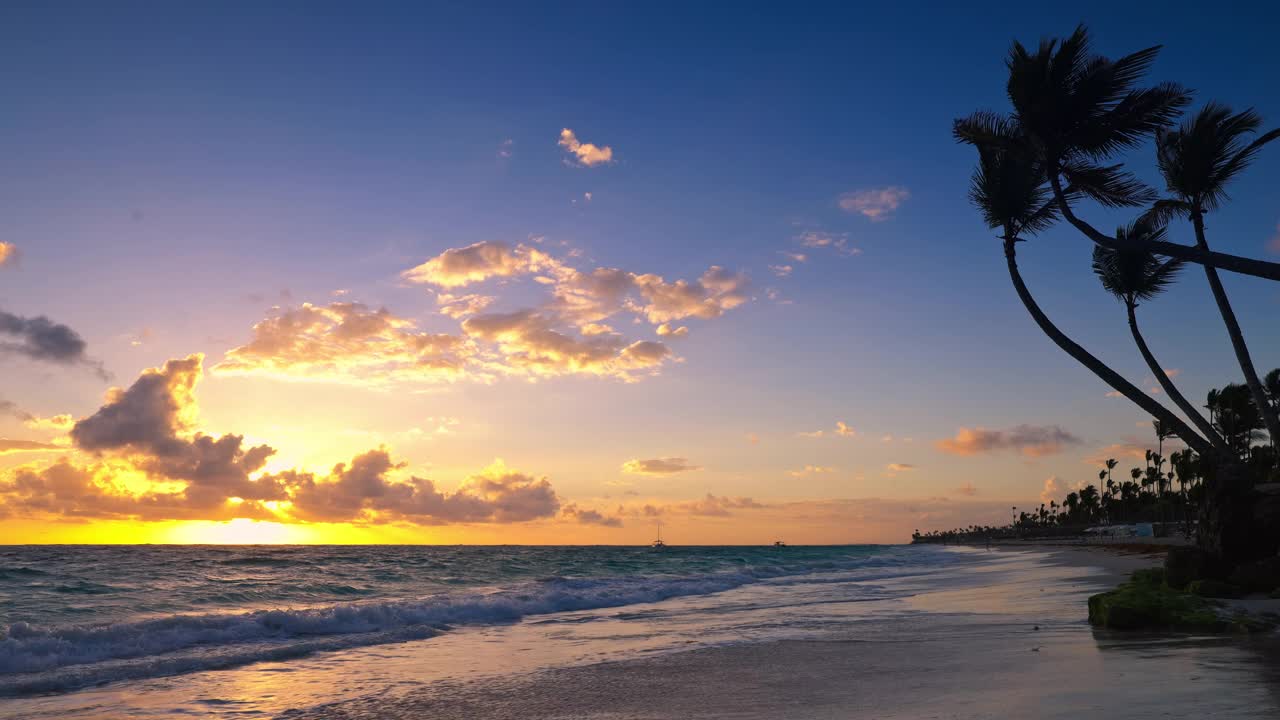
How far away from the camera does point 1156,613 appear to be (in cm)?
1255

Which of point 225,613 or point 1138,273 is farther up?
point 1138,273

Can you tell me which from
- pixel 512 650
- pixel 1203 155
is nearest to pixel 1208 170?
pixel 1203 155

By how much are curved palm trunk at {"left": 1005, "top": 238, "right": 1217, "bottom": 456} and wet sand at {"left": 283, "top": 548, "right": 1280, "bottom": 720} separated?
7319 millimetres

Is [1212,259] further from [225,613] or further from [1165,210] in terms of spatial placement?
[225,613]

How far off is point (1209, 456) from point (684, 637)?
524 inches

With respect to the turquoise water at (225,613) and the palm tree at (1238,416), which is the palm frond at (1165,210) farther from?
the palm tree at (1238,416)

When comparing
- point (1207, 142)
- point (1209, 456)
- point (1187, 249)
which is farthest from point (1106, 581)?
point (1187, 249)

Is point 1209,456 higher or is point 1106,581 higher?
point 1209,456

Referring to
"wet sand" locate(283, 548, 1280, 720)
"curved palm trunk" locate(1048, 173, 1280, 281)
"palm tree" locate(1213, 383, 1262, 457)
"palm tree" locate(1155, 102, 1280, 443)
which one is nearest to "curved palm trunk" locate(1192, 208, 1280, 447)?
"palm tree" locate(1155, 102, 1280, 443)

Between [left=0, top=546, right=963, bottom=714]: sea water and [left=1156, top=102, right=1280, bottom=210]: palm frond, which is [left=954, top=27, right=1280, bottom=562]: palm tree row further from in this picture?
[left=0, top=546, right=963, bottom=714]: sea water

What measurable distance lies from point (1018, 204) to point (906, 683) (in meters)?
15.1

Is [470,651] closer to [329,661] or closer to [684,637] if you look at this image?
[329,661]

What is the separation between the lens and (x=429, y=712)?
30.9 ft

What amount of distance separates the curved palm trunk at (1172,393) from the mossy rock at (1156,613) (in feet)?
25.2
